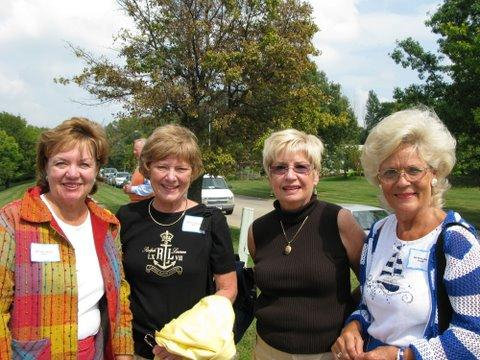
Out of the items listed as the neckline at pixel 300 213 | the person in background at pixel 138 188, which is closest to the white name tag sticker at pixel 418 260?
the neckline at pixel 300 213

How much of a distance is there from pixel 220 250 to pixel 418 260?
1163 mm

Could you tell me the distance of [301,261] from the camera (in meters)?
2.61

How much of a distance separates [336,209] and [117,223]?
134cm

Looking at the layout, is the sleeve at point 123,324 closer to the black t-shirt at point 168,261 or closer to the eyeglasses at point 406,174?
the black t-shirt at point 168,261

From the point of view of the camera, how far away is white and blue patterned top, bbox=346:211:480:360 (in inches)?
71.5

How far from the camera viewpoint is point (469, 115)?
52.7ft

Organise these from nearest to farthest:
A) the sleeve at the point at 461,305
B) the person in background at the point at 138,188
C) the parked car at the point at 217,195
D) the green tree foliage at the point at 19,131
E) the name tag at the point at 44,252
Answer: the sleeve at the point at 461,305 < the name tag at the point at 44,252 < the person in background at the point at 138,188 < the parked car at the point at 217,195 < the green tree foliage at the point at 19,131

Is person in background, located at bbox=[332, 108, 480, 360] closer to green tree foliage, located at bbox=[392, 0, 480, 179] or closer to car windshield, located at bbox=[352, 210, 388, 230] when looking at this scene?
car windshield, located at bbox=[352, 210, 388, 230]

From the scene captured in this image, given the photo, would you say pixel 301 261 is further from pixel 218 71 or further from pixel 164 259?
pixel 218 71

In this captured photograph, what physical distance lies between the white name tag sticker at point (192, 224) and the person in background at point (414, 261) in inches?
38.1

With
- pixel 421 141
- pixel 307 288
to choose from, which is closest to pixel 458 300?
pixel 421 141

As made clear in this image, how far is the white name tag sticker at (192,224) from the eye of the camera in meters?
2.68

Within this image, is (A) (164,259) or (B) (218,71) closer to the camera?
(A) (164,259)

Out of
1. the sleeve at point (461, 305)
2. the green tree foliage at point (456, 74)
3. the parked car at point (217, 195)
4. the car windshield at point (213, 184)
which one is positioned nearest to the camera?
the sleeve at point (461, 305)
